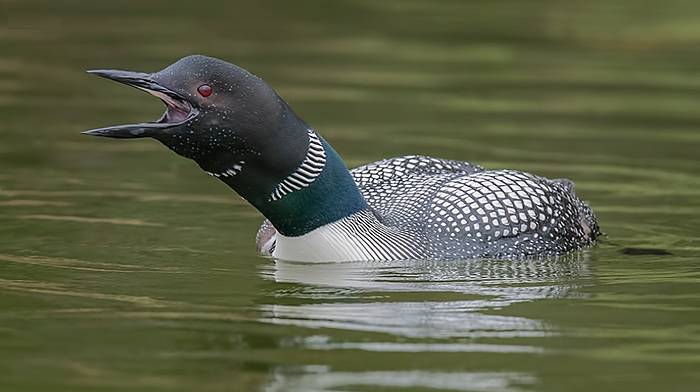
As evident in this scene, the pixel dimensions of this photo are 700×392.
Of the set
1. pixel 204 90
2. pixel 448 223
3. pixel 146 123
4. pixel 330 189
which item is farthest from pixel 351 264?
pixel 146 123

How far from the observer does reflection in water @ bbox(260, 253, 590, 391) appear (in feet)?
18.1

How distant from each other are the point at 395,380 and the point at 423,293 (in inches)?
→ 66.9

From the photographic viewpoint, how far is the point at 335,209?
301 inches

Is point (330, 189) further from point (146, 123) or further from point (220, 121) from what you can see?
point (146, 123)

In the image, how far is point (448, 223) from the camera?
26.1 ft

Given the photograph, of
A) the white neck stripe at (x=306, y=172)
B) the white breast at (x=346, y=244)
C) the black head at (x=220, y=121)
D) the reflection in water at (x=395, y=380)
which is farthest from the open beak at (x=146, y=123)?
the reflection in water at (x=395, y=380)

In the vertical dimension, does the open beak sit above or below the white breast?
above

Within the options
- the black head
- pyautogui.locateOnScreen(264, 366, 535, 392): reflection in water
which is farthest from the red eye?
pyautogui.locateOnScreen(264, 366, 535, 392): reflection in water

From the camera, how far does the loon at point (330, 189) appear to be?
701 centimetres

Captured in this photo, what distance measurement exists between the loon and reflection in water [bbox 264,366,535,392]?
1679 millimetres

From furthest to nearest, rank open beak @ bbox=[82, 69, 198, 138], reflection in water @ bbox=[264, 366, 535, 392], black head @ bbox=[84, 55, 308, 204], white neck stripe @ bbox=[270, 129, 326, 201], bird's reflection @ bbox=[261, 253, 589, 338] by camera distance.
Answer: white neck stripe @ bbox=[270, 129, 326, 201] → black head @ bbox=[84, 55, 308, 204] → open beak @ bbox=[82, 69, 198, 138] → bird's reflection @ bbox=[261, 253, 589, 338] → reflection in water @ bbox=[264, 366, 535, 392]

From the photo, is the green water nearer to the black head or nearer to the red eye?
the black head

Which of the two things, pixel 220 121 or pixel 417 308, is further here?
pixel 220 121

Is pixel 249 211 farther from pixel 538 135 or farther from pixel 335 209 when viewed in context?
pixel 538 135
